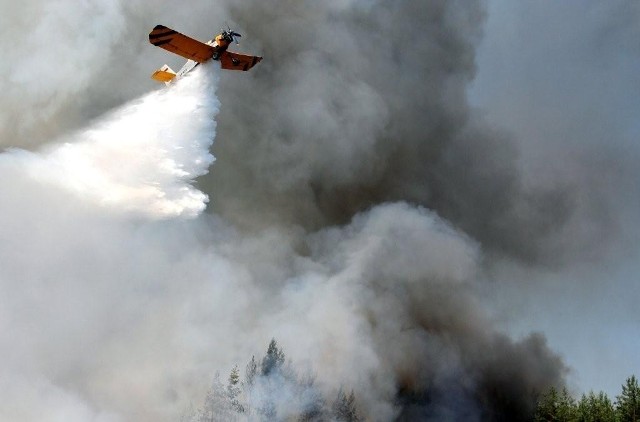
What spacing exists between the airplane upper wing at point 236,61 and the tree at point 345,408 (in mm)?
28234

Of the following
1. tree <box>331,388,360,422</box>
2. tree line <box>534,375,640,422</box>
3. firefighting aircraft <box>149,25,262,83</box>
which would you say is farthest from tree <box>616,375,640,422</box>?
firefighting aircraft <box>149,25,262,83</box>

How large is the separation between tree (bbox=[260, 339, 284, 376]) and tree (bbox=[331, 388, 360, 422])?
5774mm

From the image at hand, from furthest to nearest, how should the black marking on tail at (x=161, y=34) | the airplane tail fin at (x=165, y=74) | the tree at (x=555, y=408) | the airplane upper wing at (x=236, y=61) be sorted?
1. the tree at (x=555, y=408)
2. the airplane tail fin at (x=165, y=74)
3. the airplane upper wing at (x=236, y=61)
4. the black marking on tail at (x=161, y=34)

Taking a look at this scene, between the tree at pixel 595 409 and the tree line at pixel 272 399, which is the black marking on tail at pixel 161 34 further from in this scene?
the tree at pixel 595 409

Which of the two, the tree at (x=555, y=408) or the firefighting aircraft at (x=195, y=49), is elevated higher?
the firefighting aircraft at (x=195, y=49)

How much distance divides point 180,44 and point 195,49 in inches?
39.3

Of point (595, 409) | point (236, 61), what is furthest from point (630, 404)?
point (236, 61)

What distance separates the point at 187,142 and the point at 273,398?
20540mm

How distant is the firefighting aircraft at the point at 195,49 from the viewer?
33438 millimetres

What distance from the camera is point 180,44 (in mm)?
34250

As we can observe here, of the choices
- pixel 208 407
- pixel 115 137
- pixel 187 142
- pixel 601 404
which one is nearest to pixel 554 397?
pixel 601 404

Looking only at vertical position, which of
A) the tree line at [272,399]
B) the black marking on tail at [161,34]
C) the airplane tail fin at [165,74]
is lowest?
the tree line at [272,399]

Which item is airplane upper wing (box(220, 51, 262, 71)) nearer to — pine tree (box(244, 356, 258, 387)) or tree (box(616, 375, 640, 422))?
pine tree (box(244, 356, 258, 387))

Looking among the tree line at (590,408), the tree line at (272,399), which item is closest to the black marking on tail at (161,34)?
the tree line at (272,399)
